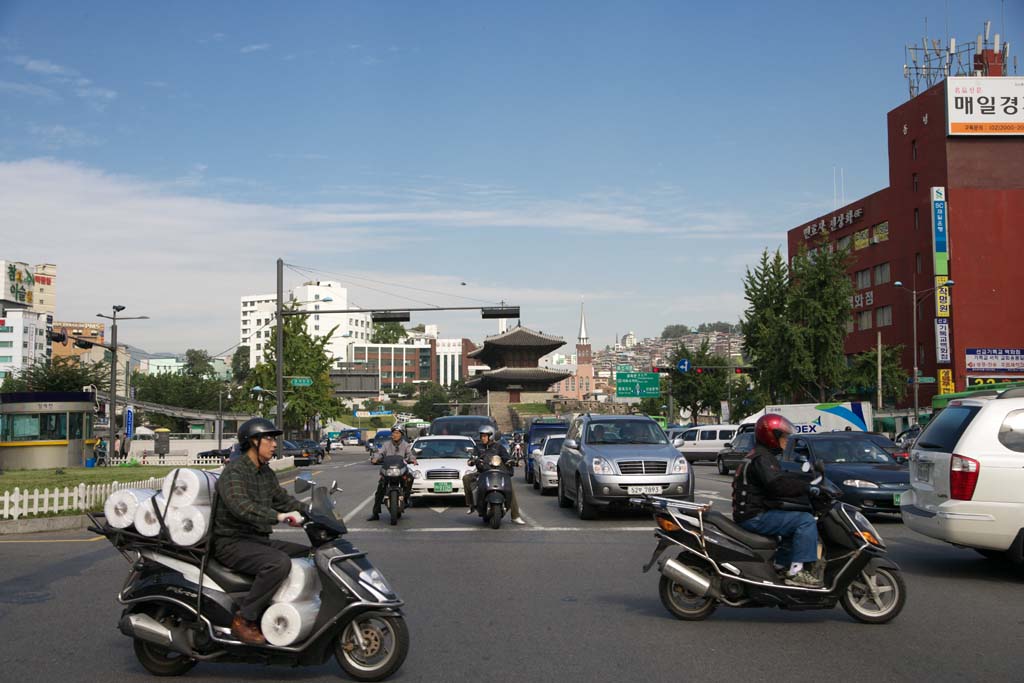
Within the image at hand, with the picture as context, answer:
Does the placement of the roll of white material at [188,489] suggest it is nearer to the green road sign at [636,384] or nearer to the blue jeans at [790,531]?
the blue jeans at [790,531]

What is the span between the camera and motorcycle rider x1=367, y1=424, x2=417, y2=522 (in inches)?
661

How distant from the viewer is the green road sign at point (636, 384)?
7494 cm

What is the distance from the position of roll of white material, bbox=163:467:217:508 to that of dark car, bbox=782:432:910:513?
32.2 feet

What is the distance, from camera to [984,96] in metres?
56.9

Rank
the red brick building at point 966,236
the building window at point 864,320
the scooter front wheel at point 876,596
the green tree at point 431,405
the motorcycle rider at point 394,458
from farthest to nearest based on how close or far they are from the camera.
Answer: the green tree at point 431,405 < the building window at point 864,320 < the red brick building at point 966,236 < the motorcycle rider at point 394,458 < the scooter front wheel at point 876,596

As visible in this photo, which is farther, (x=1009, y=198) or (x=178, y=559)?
(x=1009, y=198)

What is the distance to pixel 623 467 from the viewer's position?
16.0m

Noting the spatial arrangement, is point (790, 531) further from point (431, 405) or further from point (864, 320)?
point (431, 405)

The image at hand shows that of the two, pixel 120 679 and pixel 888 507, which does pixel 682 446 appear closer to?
pixel 888 507

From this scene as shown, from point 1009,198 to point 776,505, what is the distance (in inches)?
2233

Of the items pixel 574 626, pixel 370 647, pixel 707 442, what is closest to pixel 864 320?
pixel 707 442

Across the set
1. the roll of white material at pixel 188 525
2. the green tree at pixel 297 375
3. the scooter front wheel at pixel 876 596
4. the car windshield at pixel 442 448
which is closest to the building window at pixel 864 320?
the green tree at pixel 297 375

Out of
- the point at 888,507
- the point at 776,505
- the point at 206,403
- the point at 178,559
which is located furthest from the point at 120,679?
the point at 206,403

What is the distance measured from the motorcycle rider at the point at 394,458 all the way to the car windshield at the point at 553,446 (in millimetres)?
6463
